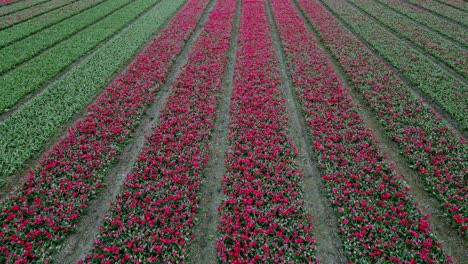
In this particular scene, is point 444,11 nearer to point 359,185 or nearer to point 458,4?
point 458,4

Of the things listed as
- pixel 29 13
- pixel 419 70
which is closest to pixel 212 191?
pixel 419 70

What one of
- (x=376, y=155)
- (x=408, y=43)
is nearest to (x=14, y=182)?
(x=376, y=155)

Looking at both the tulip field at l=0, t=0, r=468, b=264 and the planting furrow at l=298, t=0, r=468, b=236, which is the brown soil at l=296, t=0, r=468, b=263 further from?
the planting furrow at l=298, t=0, r=468, b=236

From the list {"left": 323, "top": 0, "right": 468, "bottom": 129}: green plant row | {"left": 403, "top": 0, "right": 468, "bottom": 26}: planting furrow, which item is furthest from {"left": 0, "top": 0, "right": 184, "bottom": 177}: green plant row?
{"left": 403, "top": 0, "right": 468, "bottom": 26}: planting furrow

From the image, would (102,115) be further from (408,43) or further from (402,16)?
(402,16)

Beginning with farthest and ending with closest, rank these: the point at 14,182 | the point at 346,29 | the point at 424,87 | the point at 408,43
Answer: the point at 346,29 → the point at 408,43 → the point at 424,87 → the point at 14,182

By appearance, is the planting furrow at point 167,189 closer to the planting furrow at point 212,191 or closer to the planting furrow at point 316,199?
the planting furrow at point 212,191
